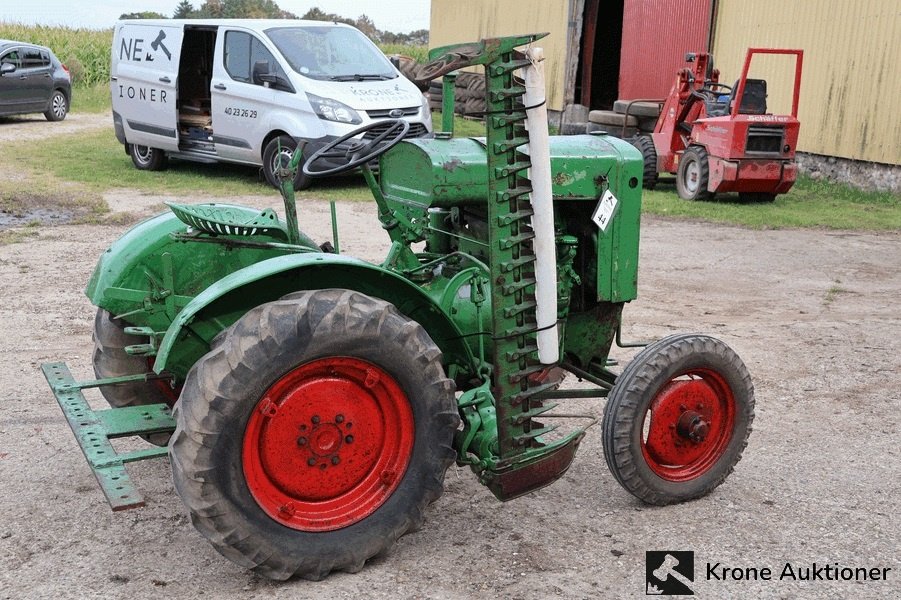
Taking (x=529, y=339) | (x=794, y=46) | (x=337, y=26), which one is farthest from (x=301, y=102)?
(x=529, y=339)

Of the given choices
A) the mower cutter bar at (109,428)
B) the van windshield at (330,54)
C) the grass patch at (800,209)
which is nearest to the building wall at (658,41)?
the grass patch at (800,209)

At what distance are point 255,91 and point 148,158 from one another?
92.4 inches

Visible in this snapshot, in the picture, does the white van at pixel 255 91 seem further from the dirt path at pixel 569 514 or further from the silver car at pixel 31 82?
the silver car at pixel 31 82

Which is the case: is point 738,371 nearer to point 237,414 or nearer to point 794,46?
point 237,414

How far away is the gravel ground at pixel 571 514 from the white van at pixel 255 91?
16.9 ft

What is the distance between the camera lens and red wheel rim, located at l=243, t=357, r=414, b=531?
300 centimetres

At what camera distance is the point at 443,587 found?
3.10 metres

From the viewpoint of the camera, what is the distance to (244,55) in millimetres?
11586

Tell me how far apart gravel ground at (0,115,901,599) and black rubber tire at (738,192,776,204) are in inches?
229

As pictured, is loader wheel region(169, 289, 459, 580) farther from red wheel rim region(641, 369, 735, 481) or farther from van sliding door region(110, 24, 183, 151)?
van sliding door region(110, 24, 183, 151)

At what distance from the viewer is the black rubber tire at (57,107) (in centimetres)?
1830

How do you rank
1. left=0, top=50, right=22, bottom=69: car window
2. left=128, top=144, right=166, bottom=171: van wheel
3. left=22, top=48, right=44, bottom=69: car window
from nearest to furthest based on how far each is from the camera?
left=128, top=144, right=166, bottom=171: van wheel < left=0, top=50, right=22, bottom=69: car window < left=22, top=48, right=44, bottom=69: car window

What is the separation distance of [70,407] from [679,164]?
9.94 m

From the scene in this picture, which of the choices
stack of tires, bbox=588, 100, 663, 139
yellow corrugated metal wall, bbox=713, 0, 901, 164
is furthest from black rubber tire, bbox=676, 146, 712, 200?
yellow corrugated metal wall, bbox=713, 0, 901, 164
